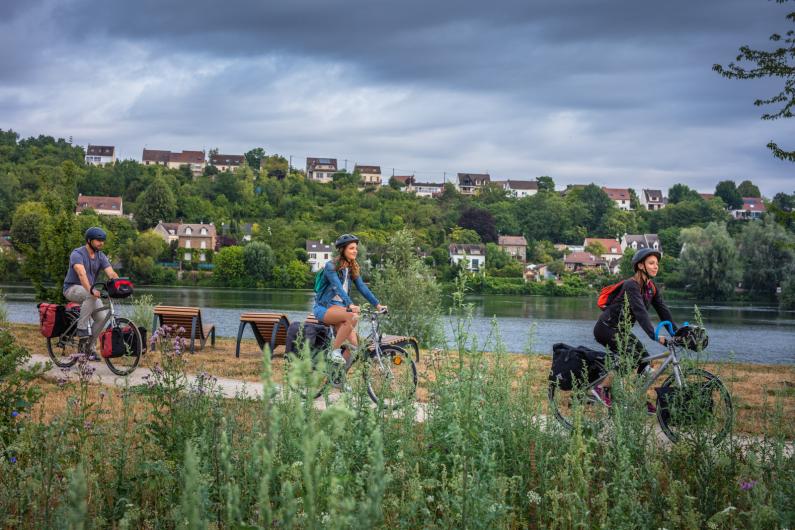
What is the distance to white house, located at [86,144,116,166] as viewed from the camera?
17941cm

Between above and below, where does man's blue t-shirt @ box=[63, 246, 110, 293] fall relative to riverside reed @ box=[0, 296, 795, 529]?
above

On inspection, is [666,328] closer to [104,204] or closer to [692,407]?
[692,407]

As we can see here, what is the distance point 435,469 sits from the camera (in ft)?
14.2

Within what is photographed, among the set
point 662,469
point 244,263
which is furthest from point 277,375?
point 244,263

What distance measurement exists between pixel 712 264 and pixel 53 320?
54753mm

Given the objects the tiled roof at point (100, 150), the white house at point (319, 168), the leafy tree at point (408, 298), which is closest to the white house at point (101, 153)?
the tiled roof at point (100, 150)

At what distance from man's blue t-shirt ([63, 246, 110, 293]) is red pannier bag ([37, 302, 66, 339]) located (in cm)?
58

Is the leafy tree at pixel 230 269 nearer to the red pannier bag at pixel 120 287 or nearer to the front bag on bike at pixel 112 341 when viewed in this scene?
the front bag on bike at pixel 112 341

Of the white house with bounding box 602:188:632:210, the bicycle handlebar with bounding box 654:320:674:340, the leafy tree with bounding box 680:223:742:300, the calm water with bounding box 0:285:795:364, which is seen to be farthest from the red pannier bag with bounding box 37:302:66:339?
the white house with bounding box 602:188:632:210

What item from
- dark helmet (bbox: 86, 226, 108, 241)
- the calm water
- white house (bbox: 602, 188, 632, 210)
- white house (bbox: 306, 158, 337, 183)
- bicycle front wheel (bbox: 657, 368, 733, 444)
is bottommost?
the calm water

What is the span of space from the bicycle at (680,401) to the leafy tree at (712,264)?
53.9 meters

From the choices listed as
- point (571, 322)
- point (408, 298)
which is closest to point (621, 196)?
point (571, 322)

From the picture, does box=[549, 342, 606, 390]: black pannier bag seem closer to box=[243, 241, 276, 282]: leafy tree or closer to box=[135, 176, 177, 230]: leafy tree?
box=[243, 241, 276, 282]: leafy tree

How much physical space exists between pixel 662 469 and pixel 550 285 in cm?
7278
